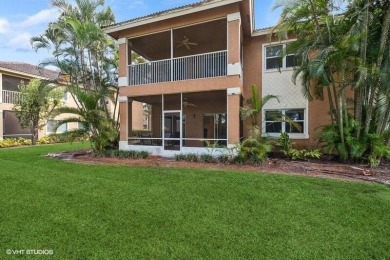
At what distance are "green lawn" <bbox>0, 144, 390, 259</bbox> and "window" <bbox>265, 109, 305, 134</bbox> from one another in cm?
578

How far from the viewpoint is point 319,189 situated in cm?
661

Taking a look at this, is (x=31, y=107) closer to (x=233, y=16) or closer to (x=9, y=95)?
(x=9, y=95)

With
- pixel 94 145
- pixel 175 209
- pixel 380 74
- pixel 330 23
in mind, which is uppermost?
pixel 330 23

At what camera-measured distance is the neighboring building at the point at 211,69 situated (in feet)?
36.2

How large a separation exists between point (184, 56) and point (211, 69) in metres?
2.34

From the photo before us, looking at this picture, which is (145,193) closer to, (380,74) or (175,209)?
(175,209)

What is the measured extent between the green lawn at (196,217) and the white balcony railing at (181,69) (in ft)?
19.5

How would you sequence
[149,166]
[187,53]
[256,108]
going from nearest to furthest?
1. [149,166]
2. [256,108]
3. [187,53]

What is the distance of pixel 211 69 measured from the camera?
11.9m

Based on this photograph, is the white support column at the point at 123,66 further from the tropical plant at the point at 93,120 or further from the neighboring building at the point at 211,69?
the tropical plant at the point at 93,120

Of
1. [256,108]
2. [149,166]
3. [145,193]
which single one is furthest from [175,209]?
A: [256,108]

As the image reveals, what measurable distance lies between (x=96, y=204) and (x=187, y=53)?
12.2 metres
